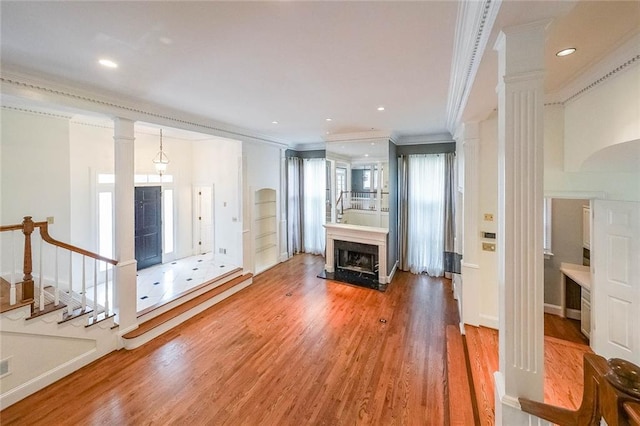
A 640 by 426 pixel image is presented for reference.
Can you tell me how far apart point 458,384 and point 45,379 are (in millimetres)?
4181

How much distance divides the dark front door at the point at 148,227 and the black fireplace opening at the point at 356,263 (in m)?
4.23

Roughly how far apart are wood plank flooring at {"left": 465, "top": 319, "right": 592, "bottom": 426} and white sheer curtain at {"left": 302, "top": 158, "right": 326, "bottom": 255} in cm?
457

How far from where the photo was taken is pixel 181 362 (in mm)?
3117

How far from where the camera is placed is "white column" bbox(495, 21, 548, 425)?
1.48 m

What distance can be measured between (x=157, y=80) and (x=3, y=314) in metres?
2.65

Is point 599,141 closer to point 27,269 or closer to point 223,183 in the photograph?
point 27,269

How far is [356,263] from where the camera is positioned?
597cm

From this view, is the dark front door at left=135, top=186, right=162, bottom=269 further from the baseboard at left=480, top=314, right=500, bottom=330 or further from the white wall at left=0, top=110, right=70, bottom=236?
the baseboard at left=480, top=314, right=500, bottom=330

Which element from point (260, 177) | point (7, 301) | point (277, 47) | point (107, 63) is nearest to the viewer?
point (277, 47)

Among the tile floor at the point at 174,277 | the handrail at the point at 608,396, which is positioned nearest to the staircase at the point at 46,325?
the tile floor at the point at 174,277

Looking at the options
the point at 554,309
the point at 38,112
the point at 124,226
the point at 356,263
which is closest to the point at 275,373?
the point at 124,226

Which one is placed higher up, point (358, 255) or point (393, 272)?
point (358, 255)

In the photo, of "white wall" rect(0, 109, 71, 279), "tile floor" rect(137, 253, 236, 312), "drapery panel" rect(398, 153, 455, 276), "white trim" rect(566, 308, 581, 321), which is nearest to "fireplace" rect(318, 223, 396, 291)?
"drapery panel" rect(398, 153, 455, 276)

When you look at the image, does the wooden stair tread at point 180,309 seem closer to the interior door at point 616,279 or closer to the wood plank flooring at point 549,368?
the wood plank flooring at point 549,368
